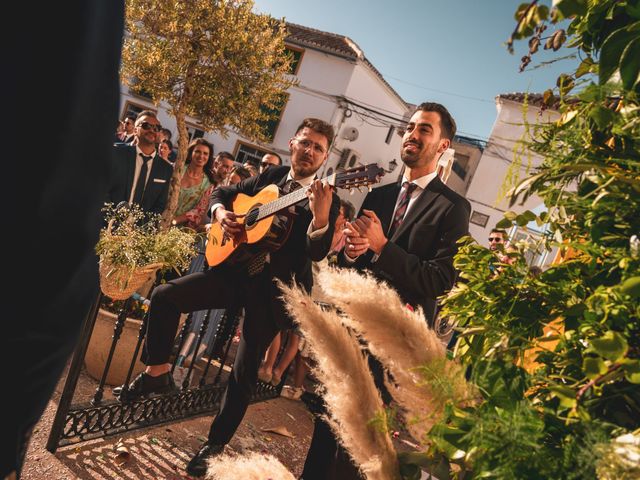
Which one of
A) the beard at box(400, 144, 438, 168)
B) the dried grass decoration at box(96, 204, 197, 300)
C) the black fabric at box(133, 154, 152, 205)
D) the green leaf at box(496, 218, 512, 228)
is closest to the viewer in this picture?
the green leaf at box(496, 218, 512, 228)

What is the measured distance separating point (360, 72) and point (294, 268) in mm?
23158

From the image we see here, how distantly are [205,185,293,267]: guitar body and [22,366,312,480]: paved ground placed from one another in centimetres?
140

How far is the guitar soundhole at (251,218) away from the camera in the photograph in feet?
11.9

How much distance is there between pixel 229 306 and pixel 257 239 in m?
0.55

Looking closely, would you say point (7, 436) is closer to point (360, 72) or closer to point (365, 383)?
point (365, 383)

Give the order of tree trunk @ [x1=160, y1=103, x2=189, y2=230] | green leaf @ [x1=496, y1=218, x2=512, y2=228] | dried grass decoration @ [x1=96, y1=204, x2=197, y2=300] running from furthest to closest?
tree trunk @ [x1=160, y1=103, x2=189, y2=230] → dried grass decoration @ [x1=96, y1=204, x2=197, y2=300] → green leaf @ [x1=496, y1=218, x2=512, y2=228]

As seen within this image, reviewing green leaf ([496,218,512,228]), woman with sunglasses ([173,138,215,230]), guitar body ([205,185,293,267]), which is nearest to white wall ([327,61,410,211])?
woman with sunglasses ([173,138,215,230])

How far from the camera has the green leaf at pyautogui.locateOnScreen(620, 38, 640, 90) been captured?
0.65 meters

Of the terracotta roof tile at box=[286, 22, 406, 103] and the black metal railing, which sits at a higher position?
the terracotta roof tile at box=[286, 22, 406, 103]

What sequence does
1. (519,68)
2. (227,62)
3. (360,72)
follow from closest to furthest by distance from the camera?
(519,68) < (227,62) < (360,72)

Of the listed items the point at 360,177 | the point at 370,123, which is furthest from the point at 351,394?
the point at 370,123

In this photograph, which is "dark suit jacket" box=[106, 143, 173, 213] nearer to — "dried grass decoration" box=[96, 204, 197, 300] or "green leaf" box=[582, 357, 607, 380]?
"dried grass decoration" box=[96, 204, 197, 300]

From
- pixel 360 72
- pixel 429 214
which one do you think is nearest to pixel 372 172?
pixel 429 214

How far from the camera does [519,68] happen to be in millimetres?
994
